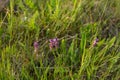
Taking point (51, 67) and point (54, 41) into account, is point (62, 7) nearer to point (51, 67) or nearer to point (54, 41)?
point (54, 41)

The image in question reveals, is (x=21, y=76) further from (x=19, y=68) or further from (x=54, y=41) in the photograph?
(x=54, y=41)

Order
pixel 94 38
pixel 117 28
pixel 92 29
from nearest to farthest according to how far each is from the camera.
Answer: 1. pixel 94 38
2. pixel 92 29
3. pixel 117 28

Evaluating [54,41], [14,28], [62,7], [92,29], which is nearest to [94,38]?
[92,29]

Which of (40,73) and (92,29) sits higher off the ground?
(92,29)

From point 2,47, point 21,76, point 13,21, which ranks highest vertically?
point 13,21

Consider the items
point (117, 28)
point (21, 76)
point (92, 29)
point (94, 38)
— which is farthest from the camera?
point (117, 28)

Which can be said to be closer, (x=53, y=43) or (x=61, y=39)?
(x=53, y=43)

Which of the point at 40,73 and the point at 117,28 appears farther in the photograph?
the point at 117,28
